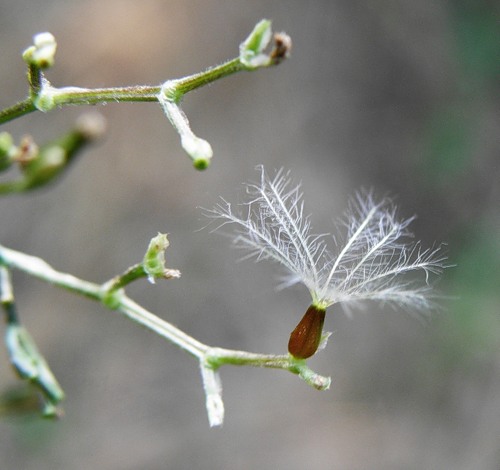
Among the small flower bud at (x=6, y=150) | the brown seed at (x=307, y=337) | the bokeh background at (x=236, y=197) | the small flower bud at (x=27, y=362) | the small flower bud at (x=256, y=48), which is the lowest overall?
the brown seed at (x=307, y=337)

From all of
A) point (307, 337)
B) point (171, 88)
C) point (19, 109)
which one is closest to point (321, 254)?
point (307, 337)

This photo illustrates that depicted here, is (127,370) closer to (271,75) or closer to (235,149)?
Result: (235,149)

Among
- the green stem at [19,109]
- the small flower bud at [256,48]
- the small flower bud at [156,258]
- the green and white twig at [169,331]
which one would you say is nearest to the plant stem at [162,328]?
the green and white twig at [169,331]

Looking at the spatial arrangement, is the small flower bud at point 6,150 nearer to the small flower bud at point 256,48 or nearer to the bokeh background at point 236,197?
the small flower bud at point 256,48

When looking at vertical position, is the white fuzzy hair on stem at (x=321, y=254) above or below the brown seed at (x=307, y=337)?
above

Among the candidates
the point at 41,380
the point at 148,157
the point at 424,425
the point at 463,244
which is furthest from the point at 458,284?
the point at 41,380

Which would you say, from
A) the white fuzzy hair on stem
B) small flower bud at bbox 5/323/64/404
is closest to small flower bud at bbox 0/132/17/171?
small flower bud at bbox 5/323/64/404

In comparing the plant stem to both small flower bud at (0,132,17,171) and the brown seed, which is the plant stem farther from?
small flower bud at (0,132,17,171)
